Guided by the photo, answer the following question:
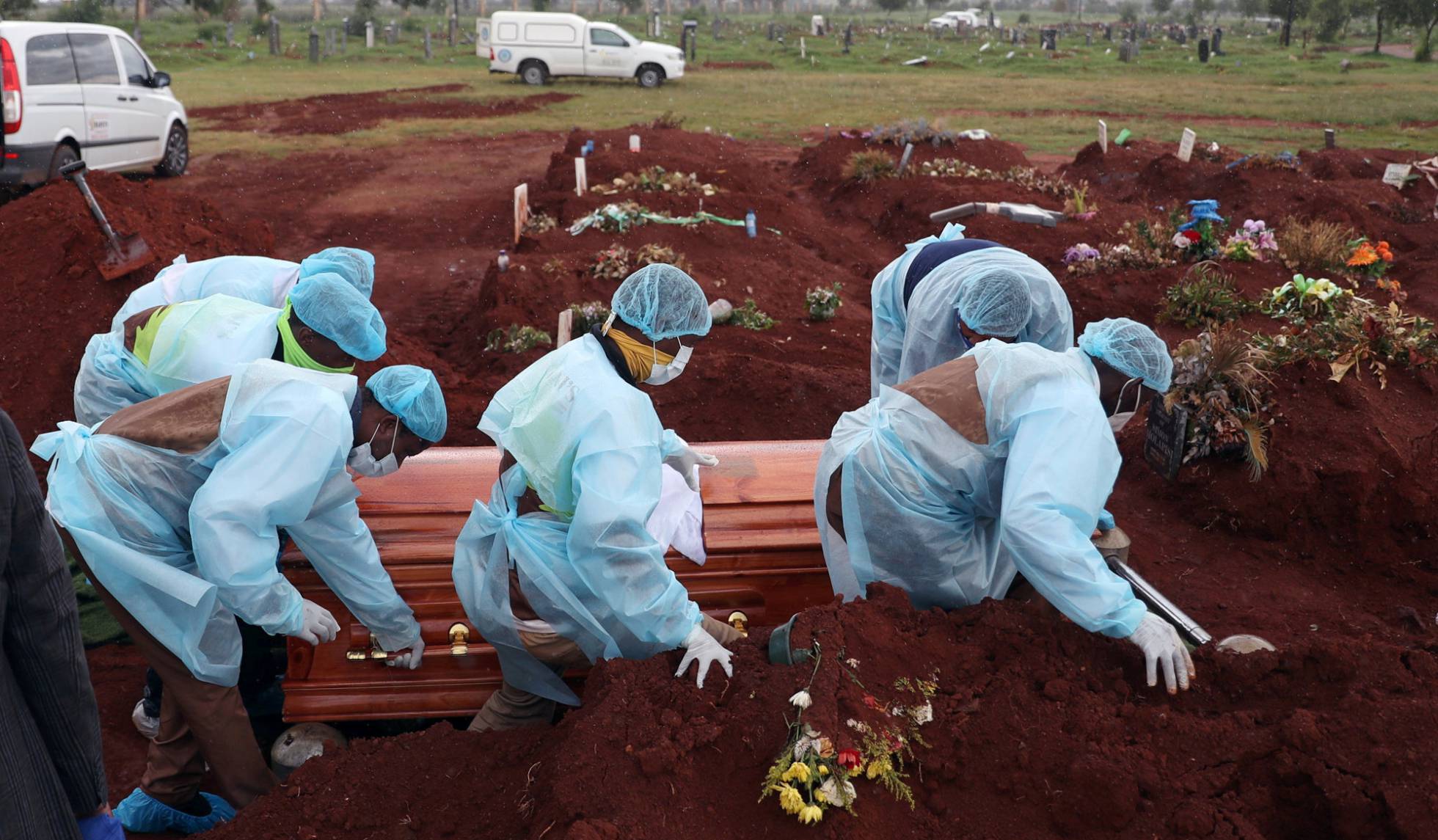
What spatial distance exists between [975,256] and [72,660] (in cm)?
337

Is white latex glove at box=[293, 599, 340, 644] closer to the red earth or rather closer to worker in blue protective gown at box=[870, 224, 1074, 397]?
the red earth

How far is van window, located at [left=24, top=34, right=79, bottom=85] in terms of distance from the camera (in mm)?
9711

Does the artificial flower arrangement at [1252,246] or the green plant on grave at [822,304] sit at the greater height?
the artificial flower arrangement at [1252,246]

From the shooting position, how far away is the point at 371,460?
3.22 m

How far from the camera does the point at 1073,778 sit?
2.20 metres

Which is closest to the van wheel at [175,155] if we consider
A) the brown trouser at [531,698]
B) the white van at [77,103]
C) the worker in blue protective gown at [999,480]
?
the white van at [77,103]

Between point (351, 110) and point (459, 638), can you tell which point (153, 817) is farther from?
point (351, 110)

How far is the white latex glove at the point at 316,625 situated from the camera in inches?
124

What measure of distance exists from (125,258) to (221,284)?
9.40 ft

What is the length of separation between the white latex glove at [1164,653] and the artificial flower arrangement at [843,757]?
536 mm

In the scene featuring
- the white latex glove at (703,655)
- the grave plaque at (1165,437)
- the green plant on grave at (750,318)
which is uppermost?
the white latex glove at (703,655)

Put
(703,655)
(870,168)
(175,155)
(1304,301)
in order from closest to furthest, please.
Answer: (703,655) < (1304,301) < (870,168) < (175,155)

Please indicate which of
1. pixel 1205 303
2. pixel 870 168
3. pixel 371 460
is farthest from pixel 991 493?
pixel 870 168

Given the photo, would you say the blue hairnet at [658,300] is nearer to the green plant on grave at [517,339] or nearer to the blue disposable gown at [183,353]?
the blue disposable gown at [183,353]
